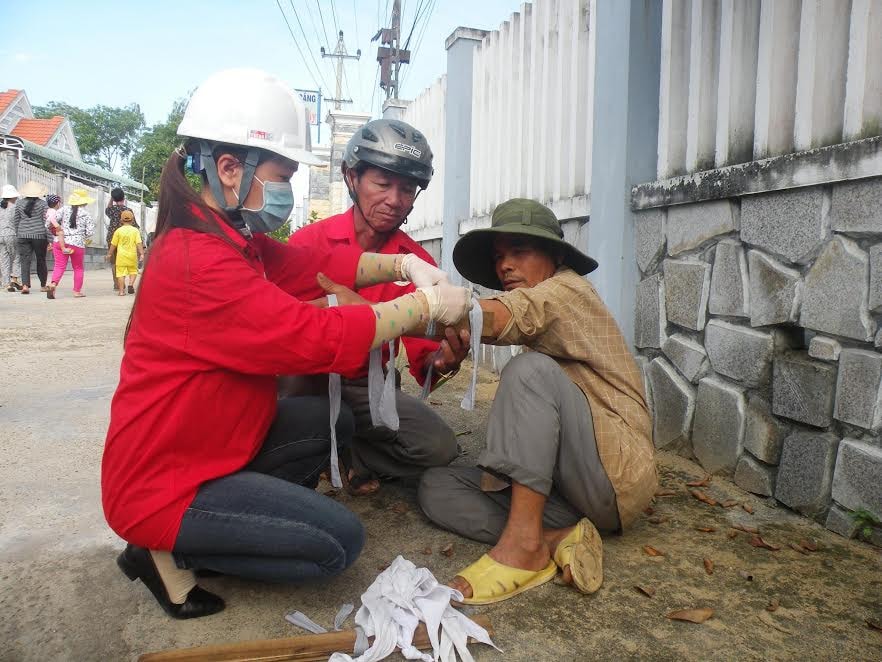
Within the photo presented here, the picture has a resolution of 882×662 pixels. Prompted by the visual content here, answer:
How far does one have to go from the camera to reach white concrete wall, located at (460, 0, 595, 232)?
4.83m

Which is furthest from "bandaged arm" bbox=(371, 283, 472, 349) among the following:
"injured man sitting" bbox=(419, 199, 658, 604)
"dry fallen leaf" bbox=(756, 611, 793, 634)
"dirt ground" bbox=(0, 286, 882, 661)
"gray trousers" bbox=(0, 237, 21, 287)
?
"gray trousers" bbox=(0, 237, 21, 287)

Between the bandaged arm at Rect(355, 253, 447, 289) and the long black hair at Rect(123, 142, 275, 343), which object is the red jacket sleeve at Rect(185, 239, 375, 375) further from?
the bandaged arm at Rect(355, 253, 447, 289)

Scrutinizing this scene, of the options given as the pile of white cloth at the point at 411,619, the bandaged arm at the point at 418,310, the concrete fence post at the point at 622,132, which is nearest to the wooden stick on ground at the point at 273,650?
the pile of white cloth at the point at 411,619

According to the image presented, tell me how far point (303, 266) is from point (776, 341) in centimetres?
208

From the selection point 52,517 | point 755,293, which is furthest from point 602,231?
point 52,517

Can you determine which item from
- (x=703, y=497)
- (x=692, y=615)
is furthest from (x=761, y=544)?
(x=692, y=615)

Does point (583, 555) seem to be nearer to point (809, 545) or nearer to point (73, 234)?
point (809, 545)

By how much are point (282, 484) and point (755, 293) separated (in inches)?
88.5

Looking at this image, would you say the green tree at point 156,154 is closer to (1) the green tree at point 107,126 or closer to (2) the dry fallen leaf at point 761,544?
(1) the green tree at point 107,126

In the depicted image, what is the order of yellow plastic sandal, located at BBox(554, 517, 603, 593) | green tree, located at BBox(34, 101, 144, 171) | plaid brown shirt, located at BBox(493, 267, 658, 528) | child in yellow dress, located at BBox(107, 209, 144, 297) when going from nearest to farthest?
yellow plastic sandal, located at BBox(554, 517, 603, 593) → plaid brown shirt, located at BBox(493, 267, 658, 528) → child in yellow dress, located at BBox(107, 209, 144, 297) → green tree, located at BBox(34, 101, 144, 171)

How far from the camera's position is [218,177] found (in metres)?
2.33

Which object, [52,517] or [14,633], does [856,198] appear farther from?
[52,517]

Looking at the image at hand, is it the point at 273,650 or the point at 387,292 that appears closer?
the point at 273,650

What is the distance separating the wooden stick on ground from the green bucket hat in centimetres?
151
